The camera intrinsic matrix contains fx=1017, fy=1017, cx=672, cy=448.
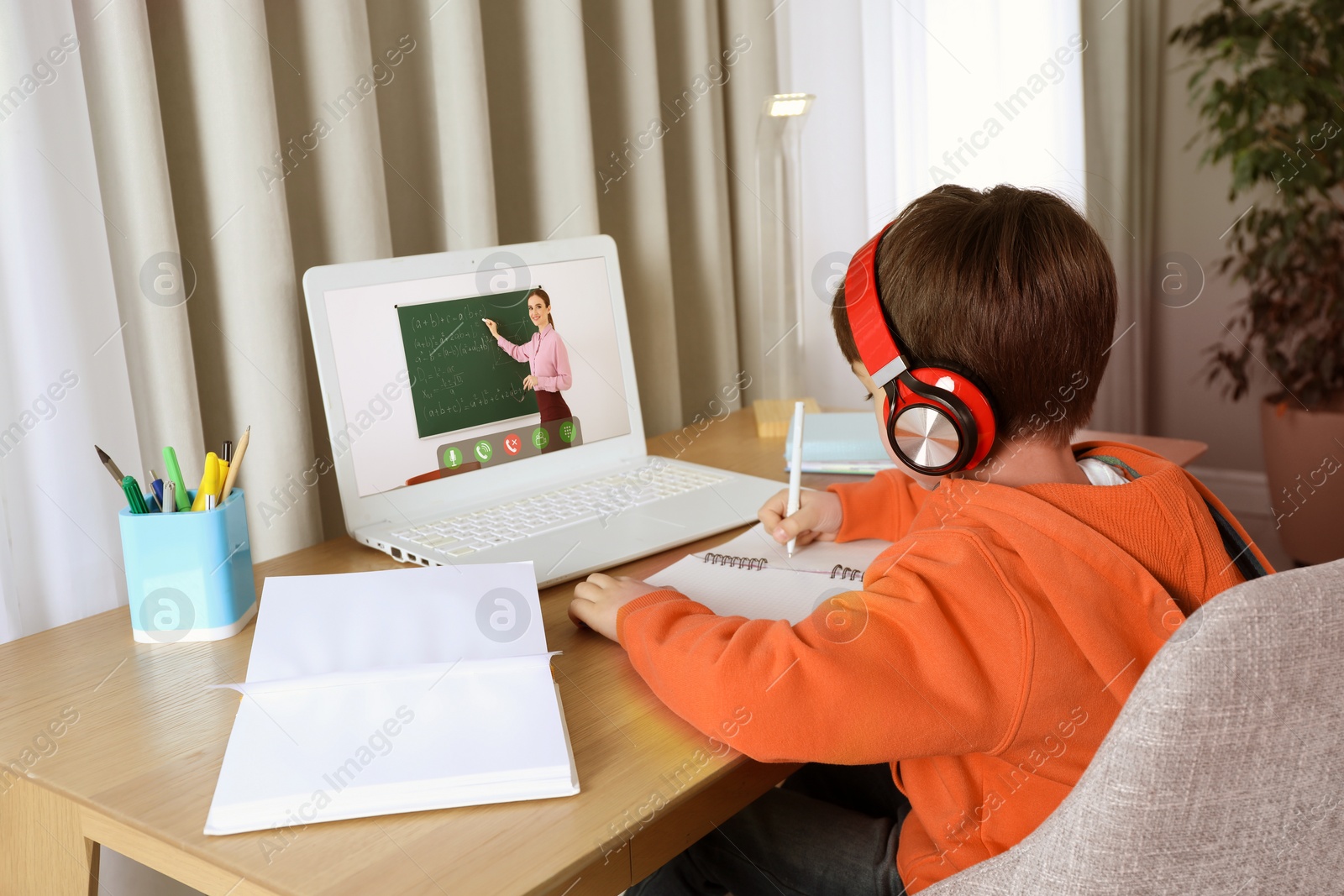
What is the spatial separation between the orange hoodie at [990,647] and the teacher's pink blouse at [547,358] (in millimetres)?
556

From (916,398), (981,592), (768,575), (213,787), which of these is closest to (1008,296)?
(916,398)

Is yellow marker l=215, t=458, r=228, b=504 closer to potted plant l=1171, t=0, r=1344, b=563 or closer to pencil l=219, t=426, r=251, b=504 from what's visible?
pencil l=219, t=426, r=251, b=504

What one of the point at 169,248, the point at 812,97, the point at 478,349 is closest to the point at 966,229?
the point at 478,349

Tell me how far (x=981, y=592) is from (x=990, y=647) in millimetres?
34

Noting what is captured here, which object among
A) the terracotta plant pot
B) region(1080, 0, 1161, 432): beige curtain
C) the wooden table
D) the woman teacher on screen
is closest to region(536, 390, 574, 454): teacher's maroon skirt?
the woman teacher on screen

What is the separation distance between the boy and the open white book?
9 cm

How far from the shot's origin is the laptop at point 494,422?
1040 millimetres

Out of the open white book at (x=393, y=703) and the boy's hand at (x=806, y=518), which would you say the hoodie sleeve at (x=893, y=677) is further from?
the boy's hand at (x=806, y=518)

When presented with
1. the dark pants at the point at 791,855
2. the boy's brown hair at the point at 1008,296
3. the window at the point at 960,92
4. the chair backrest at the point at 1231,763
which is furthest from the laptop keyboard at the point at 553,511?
the window at the point at 960,92

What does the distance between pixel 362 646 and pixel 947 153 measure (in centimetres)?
180

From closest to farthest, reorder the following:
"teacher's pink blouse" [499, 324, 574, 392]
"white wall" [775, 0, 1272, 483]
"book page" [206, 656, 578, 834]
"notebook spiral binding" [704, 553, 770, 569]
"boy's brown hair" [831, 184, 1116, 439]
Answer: "book page" [206, 656, 578, 834] < "boy's brown hair" [831, 184, 1116, 439] < "notebook spiral binding" [704, 553, 770, 569] < "teacher's pink blouse" [499, 324, 574, 392] < "white wall" [775, 0, 1272, 483]

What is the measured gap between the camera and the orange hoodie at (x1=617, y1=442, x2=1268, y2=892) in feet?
2.09

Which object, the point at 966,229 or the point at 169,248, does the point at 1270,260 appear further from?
the point at 169,248

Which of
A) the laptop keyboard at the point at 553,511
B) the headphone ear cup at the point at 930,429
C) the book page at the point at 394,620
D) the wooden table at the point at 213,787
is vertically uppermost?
the headphone ear cup at the point at 930,429
